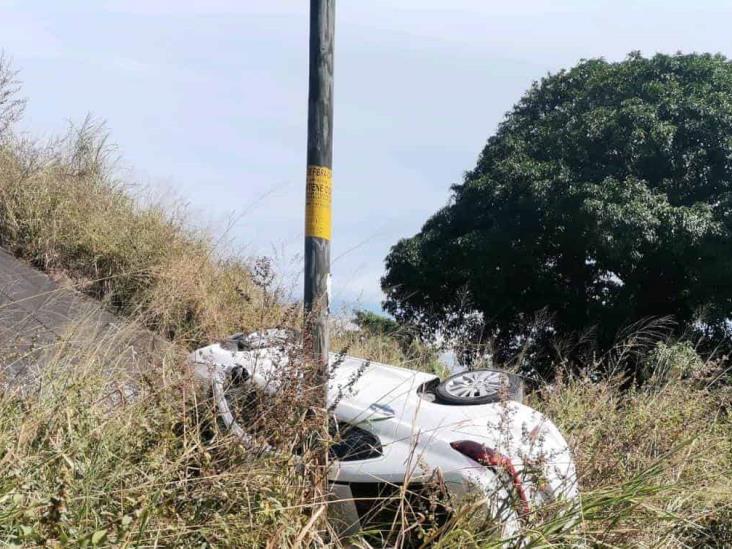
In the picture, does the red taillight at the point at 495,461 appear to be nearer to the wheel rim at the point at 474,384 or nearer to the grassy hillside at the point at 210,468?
the grassy hillside at the point at 210,468

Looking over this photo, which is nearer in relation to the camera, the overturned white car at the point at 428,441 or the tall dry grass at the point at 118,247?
the overturned white car at the point at 428,441

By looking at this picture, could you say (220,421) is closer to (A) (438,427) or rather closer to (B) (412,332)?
(A) (438,427)

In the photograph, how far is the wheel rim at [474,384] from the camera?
14.5 feet

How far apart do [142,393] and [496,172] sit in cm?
1364

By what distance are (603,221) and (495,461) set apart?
11.0 m

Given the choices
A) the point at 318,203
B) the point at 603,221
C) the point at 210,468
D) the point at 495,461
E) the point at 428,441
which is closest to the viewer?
the point at 210,468

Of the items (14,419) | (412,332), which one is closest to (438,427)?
(14,419)

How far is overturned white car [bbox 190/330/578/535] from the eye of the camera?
3500 mm

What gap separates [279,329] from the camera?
4105 millimetres

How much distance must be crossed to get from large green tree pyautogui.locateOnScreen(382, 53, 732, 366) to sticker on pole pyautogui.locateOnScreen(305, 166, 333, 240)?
349 inches

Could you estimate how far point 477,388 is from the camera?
4496 mm

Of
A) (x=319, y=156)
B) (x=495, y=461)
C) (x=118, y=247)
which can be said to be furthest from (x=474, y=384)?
(x=118, y=247)

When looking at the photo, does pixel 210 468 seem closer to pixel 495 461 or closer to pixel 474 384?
pixel 495 461

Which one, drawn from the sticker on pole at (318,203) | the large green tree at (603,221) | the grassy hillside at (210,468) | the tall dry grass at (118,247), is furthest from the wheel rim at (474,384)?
the large green tree at (603,221)
